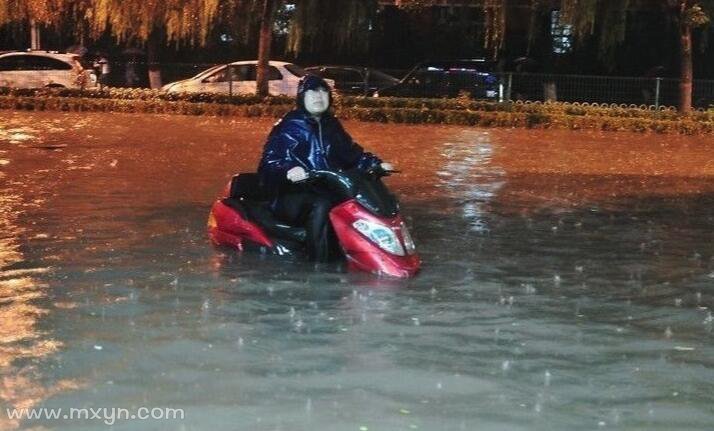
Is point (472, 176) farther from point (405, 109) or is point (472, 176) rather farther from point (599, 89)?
point (599, 89)

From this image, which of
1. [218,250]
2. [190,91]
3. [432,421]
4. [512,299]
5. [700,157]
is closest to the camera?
[432,421]

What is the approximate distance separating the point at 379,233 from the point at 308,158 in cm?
95

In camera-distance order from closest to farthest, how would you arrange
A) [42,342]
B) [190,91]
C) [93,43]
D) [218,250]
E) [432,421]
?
[432,421] → [42,342] → [218,250] → [190,91] → [93,43]

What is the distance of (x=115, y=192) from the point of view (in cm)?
1144

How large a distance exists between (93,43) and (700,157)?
80.9 feet

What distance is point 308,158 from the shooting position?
302 inches

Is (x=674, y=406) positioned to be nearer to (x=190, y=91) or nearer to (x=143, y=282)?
(x=143, y=282)

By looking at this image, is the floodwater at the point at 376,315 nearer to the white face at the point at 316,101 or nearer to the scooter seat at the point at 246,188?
the scooter seat at the point at 246,188

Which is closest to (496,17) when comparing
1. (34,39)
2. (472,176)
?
(472,176)

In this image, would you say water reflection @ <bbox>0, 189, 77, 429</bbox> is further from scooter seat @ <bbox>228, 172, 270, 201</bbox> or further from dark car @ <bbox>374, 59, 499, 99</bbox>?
dark car @ <bbox>374, 59, 499, 99</bbox>

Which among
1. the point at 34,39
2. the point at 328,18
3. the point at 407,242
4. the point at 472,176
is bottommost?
the point at 472,176

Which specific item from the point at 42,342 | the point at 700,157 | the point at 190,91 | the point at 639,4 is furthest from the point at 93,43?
the point at 42,342

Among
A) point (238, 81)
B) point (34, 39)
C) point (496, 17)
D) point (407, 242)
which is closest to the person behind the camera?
point (407, 242)

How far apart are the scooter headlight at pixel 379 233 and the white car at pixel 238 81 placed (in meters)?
19.2
